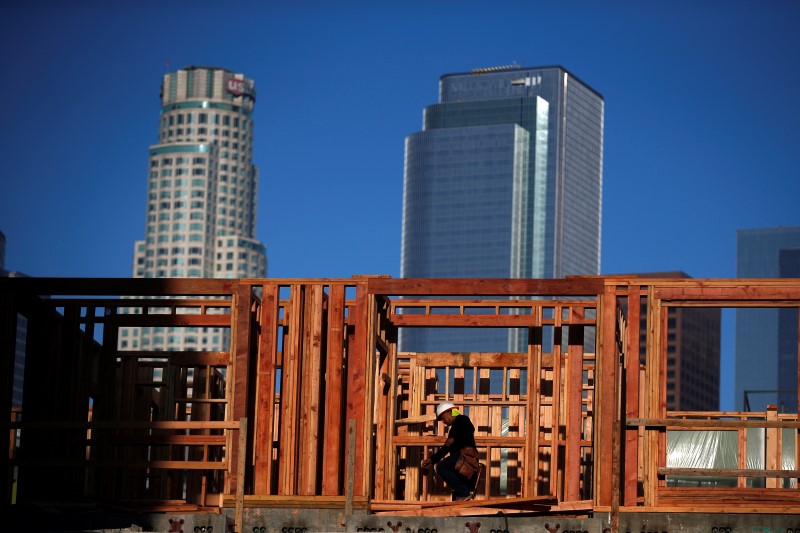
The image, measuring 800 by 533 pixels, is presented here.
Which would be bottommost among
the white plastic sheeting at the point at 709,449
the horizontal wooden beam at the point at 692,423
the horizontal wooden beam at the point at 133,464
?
the horizontal wooden beam at the point at 133,464

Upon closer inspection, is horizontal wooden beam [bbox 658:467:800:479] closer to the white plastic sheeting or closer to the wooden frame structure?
the wooden frame structure

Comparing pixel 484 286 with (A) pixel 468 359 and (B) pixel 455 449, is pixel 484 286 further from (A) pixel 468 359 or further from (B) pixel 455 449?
(A) pixel 468 359

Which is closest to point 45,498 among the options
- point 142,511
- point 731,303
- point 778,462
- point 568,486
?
point 142,511

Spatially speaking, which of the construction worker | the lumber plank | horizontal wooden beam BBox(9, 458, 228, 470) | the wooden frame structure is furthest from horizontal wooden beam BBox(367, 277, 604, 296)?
horizontal wooden beam BBox(9, 458, 228, 470)

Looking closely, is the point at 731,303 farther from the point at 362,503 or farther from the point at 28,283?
the point at 28,283

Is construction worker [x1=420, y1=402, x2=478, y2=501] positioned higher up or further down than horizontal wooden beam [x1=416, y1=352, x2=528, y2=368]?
further down

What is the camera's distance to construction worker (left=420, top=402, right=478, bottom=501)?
24266mm

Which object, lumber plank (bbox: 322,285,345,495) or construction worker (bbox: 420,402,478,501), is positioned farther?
lumber plank (bbox: 322,285,345,495)

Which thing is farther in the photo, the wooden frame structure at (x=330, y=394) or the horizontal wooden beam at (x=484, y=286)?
the horizontal wooden beam at (x=484, y=286)

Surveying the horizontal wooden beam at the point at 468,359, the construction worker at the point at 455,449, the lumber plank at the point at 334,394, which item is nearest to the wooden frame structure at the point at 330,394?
the lumber plank at the point at 334,394

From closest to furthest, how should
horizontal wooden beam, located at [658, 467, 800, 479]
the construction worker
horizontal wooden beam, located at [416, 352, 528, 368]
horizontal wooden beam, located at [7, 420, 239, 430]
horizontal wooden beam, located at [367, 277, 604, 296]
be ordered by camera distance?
horizontal wooden beam, located at [7, 420, 239, 430] < horizontal wooden beam, located at [658, 467, 800, 479] < the construction worker < horizontal wooden beam, located at [367, 277, 604, 296] < horizontal wooden beam, located at [416, 352, 528, 368]

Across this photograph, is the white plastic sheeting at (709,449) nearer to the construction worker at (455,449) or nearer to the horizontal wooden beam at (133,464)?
the construction worker at (455,449)

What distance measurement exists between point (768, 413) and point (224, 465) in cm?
1450

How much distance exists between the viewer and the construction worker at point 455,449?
24266 mm
